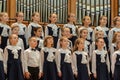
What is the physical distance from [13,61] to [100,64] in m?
1.31

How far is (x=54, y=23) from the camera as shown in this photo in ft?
19.7

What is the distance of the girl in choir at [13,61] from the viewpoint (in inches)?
194

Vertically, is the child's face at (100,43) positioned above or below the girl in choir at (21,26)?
below

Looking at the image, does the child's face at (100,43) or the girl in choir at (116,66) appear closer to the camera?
the girl in choir at (116,66)

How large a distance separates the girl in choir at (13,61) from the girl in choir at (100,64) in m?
1.11

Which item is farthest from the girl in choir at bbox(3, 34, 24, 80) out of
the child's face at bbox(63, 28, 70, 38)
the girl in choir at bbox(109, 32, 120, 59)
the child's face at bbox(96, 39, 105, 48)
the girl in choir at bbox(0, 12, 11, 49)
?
the girl in choir at bbox(109, 32, 120, 59)

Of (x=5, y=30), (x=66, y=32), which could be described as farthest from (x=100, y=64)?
(x=5, y=30)

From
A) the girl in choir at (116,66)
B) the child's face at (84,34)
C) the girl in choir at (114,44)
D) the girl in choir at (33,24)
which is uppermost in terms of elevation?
the girl in choir at (33,24)

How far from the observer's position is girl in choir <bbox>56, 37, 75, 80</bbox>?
519cm

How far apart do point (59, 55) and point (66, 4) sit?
1.91 meters

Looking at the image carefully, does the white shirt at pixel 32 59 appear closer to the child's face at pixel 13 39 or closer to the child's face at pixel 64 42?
the child's face at pixel 13 39

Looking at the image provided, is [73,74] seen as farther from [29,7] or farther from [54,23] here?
[29,7]

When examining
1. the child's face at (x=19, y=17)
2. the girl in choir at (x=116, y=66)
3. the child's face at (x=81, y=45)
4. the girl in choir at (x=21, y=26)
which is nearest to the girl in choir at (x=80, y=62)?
the child's face at (x=81, y=45)

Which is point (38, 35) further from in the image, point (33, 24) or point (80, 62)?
point (80, 62)
